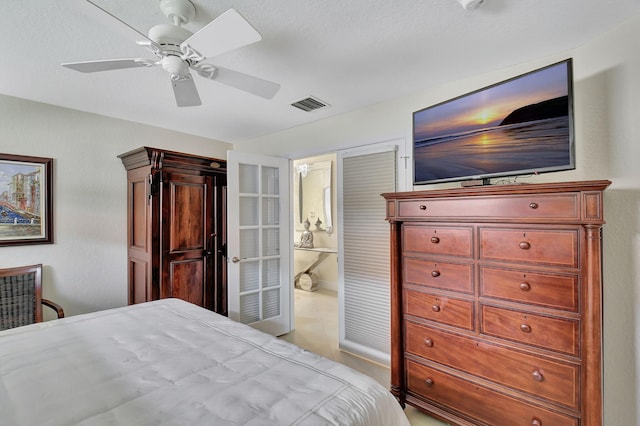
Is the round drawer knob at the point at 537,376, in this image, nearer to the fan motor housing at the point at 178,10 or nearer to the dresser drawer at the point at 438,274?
the dresser drawer at the point at 438,274

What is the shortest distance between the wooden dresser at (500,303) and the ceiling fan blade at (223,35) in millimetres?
1339

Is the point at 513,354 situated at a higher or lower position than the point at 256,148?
lower

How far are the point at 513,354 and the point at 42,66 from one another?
3.58 metres

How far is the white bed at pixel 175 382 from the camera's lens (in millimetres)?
949

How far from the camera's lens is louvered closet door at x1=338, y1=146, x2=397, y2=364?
2.81 meters

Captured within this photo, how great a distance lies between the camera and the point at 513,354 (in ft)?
5.33

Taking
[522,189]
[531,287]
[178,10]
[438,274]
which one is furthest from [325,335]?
[178,10]

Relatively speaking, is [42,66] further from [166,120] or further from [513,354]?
[513,354]

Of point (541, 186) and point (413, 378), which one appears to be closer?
point (541, 186)

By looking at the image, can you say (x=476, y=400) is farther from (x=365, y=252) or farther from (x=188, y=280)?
(x=188, y=280)

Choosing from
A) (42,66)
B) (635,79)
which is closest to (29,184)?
(42,66)

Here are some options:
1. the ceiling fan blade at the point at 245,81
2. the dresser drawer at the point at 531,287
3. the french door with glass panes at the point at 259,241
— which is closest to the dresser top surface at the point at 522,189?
the dresser drawer at the point at 531,287

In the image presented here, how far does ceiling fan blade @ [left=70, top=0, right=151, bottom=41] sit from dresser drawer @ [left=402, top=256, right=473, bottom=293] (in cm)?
198

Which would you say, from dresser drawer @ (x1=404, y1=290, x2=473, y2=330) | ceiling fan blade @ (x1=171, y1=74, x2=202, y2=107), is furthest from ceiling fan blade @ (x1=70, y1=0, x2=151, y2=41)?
dresser drawer @ (x1=404, y1=290, x2=473, y2=330)
